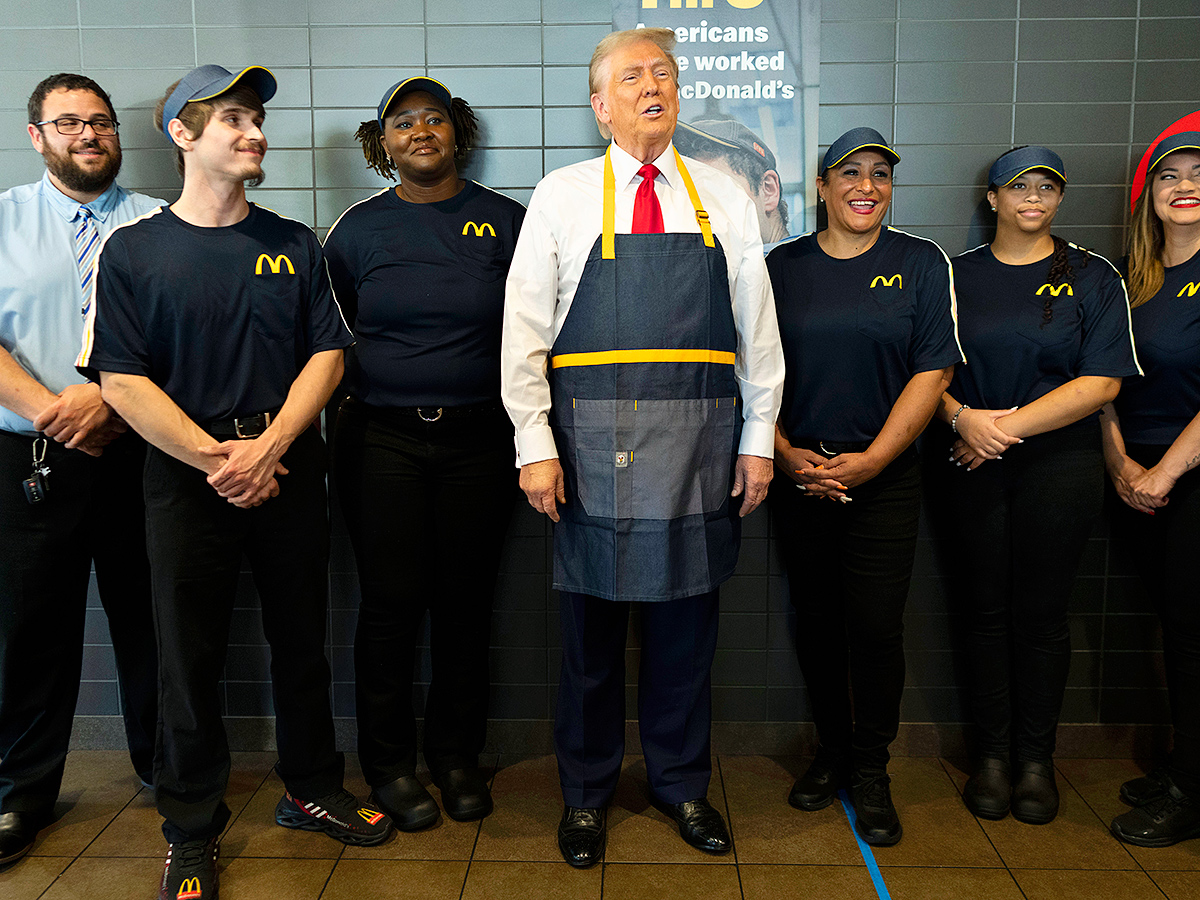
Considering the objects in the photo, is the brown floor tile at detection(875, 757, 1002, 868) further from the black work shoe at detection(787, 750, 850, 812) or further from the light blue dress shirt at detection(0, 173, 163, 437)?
the light blue dress shirt at detection(0, 173, 163, 437)

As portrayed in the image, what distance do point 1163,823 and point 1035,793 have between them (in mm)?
308

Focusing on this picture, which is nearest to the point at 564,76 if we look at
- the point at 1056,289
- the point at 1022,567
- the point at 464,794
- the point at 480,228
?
the point at 480,228

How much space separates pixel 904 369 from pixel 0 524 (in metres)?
2.40

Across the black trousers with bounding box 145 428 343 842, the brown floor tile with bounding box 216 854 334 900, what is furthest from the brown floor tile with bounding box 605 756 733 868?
the black trousers with bounding box 145 428 343 842

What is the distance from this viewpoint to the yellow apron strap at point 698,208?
2.08 m

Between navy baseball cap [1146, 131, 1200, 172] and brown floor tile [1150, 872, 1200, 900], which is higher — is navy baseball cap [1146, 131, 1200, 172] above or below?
above

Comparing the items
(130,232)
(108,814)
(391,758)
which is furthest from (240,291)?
(108,814)

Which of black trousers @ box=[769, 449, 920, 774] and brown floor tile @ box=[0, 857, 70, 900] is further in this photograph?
black trousers @ box=[769, 449, 920, 774]

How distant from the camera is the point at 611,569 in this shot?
2.10 meters

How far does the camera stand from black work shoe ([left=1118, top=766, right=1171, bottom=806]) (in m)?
2.38

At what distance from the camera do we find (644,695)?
91.0 inches

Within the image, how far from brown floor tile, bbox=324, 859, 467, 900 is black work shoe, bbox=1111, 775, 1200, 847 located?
1.76 meters

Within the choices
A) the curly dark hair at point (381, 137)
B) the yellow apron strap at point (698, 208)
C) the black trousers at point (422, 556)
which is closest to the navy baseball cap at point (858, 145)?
the yellow apron strap at point (698, 208)

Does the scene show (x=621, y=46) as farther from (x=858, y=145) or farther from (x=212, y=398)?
(x=212, y=398)
